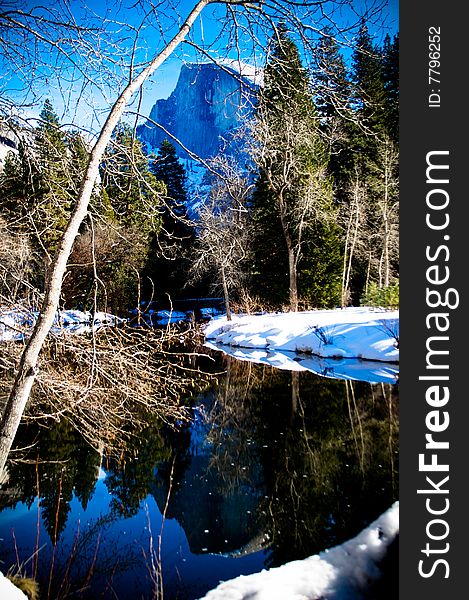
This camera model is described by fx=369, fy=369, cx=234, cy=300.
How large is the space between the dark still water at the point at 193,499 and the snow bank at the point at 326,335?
4.38 metres

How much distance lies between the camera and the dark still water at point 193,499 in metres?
3.49

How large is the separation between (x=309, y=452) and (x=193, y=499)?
208cm

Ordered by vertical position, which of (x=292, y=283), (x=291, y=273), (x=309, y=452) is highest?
(x=291, y=273)

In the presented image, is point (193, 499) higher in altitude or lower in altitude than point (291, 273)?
lower

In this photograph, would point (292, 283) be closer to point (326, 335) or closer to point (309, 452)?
point (326, 335)

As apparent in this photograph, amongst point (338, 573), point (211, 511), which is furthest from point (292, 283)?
point (338, 573)

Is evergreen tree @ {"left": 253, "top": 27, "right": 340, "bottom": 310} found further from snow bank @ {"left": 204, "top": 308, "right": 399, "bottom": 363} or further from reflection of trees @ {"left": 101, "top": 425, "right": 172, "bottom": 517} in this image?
reflection of trees @ {"left": 101, "top": 425, "right": 172, "bottom": 517}

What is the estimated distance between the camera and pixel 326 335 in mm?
13633

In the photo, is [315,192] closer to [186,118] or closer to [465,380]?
[465,380]

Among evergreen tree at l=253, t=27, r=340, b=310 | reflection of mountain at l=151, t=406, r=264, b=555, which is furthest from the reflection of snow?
evergreen tree at l=253, t=27, r=340, b=310

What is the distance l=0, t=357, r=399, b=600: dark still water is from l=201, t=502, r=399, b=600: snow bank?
1350mm

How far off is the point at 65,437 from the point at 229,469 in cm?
335

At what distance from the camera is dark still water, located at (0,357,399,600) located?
349 centimetres

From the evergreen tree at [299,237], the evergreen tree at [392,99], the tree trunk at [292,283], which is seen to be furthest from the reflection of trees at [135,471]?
the evergreen tree at [392,99]
